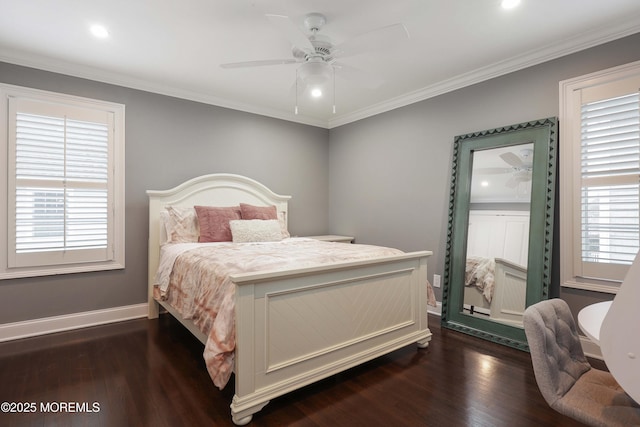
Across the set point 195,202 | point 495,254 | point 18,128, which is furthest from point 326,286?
point 18,128

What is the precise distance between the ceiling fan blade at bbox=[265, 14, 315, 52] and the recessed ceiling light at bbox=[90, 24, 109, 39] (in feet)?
5.02

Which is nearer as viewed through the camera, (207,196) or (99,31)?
(99,31)

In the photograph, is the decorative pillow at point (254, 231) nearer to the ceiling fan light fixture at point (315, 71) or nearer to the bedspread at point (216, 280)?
the bedspread at point (216, 280)

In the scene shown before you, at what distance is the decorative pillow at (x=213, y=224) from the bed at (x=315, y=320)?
0.77m

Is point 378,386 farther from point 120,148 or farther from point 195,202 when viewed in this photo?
point 120,148

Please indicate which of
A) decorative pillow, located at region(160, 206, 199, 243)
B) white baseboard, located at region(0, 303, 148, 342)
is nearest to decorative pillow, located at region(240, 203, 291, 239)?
decorative pillow, located at region(160, 206, 199, 243)

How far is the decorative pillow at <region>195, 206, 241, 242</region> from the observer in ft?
11.3

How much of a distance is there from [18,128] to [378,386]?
3.66 metres

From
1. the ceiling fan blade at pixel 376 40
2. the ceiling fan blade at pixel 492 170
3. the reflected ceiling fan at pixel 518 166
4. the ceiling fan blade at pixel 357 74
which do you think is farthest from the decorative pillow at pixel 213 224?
the reflected ceiling fan at pixel 518 166

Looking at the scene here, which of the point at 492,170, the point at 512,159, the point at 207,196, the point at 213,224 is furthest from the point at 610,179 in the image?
the point at 207,196

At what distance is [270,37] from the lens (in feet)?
8.49

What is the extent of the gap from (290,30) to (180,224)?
232 centimetres

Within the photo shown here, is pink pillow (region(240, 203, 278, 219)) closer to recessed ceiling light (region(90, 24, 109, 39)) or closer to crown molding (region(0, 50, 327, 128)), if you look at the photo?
crown molding (region(0, 50, 327, 128))

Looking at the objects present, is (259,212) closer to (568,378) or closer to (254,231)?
(254,231)
